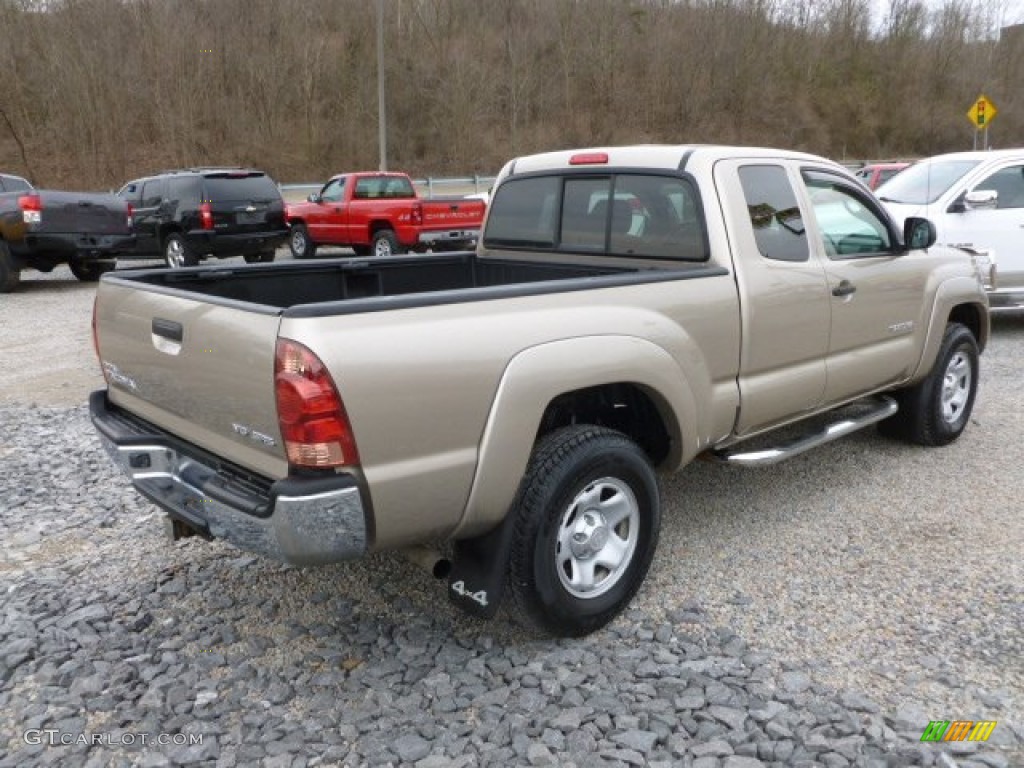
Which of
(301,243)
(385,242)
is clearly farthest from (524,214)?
(301,243)

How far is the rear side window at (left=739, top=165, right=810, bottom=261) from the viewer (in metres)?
4.07

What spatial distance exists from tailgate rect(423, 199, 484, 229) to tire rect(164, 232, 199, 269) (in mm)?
4164

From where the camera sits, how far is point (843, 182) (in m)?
4.76

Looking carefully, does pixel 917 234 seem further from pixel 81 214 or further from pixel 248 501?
pixel 81 214

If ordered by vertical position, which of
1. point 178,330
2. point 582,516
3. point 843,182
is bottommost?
point 582,516

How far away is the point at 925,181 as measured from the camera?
9555 mm

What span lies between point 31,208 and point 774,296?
12.2 m

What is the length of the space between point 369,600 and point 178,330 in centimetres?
144

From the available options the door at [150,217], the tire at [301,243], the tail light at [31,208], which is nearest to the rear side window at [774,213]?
the tail light at [31,208]

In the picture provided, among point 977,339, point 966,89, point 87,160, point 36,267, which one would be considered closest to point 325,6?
point 87,160

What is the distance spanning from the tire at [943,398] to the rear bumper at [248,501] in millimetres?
4097

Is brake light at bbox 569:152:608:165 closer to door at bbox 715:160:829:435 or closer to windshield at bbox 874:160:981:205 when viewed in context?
door at bbox 715:160:829:435

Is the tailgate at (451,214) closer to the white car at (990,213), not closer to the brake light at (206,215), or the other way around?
the brake light at (206,215)

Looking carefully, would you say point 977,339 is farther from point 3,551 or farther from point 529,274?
point 3,551
